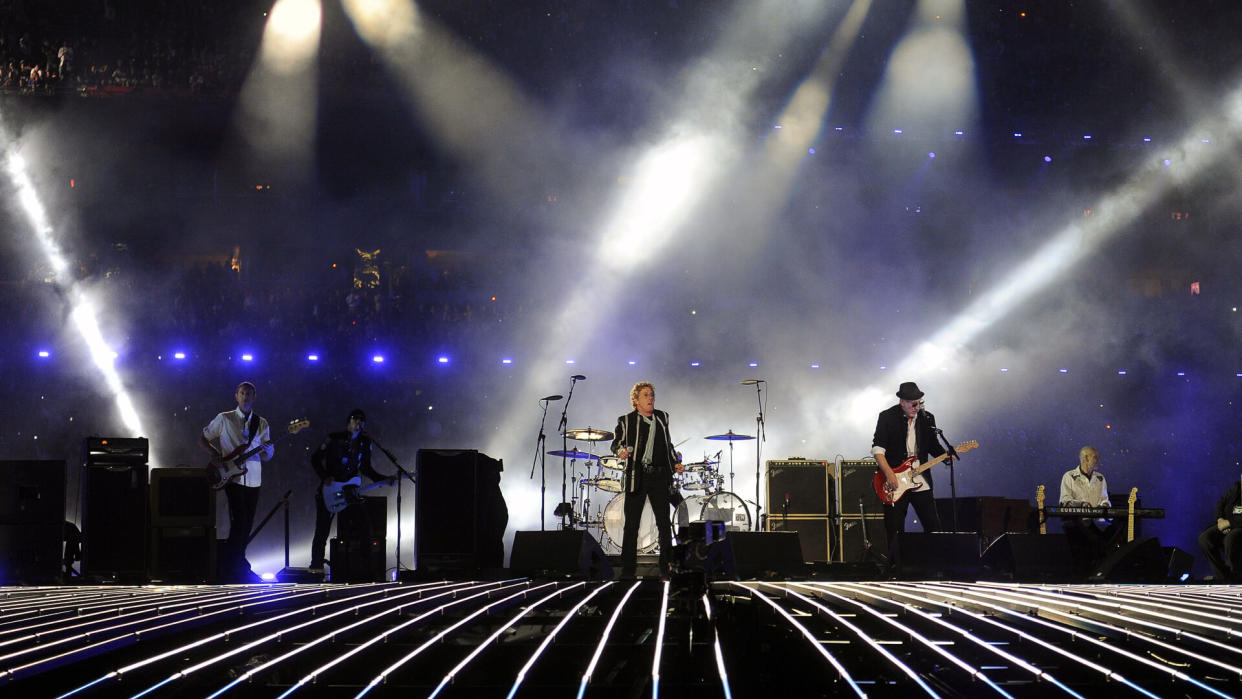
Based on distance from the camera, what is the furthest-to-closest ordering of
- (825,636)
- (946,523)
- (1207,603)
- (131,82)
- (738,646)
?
(131,82)
(946,523)
(1207,603)
(825,636)
(738,646)

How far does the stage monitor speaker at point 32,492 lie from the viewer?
295 inches

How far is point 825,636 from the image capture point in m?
2.13

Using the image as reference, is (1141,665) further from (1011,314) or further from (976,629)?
(1011,314)

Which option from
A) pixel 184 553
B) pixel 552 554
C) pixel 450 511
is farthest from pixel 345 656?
pixel 184 553

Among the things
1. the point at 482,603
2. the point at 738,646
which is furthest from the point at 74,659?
the point at 482,603

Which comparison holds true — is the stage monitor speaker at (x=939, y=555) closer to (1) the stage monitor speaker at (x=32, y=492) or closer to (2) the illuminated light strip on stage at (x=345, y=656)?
(2) the illuminated light strip on stage at (x=345, y=656)

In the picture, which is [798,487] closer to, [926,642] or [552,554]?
[552,554]

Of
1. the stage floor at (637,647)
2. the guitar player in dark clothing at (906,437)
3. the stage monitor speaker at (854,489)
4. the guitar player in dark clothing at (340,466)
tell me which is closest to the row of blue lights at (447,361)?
the stage monitor speaker at (854,489)

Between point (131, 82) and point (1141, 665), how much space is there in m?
13.8

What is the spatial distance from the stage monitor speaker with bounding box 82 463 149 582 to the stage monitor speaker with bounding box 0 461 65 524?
0.21m

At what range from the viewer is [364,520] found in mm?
8367

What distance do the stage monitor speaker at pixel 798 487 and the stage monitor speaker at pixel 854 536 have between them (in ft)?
0.75

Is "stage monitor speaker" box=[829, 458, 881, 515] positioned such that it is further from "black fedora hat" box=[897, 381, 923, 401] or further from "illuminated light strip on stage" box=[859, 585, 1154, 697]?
"illuminated light strip on stage" box=[859, 585, 1154, 697]

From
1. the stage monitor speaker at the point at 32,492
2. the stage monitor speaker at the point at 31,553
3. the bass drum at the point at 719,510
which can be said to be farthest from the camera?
the bass drum at the point at 719,510
